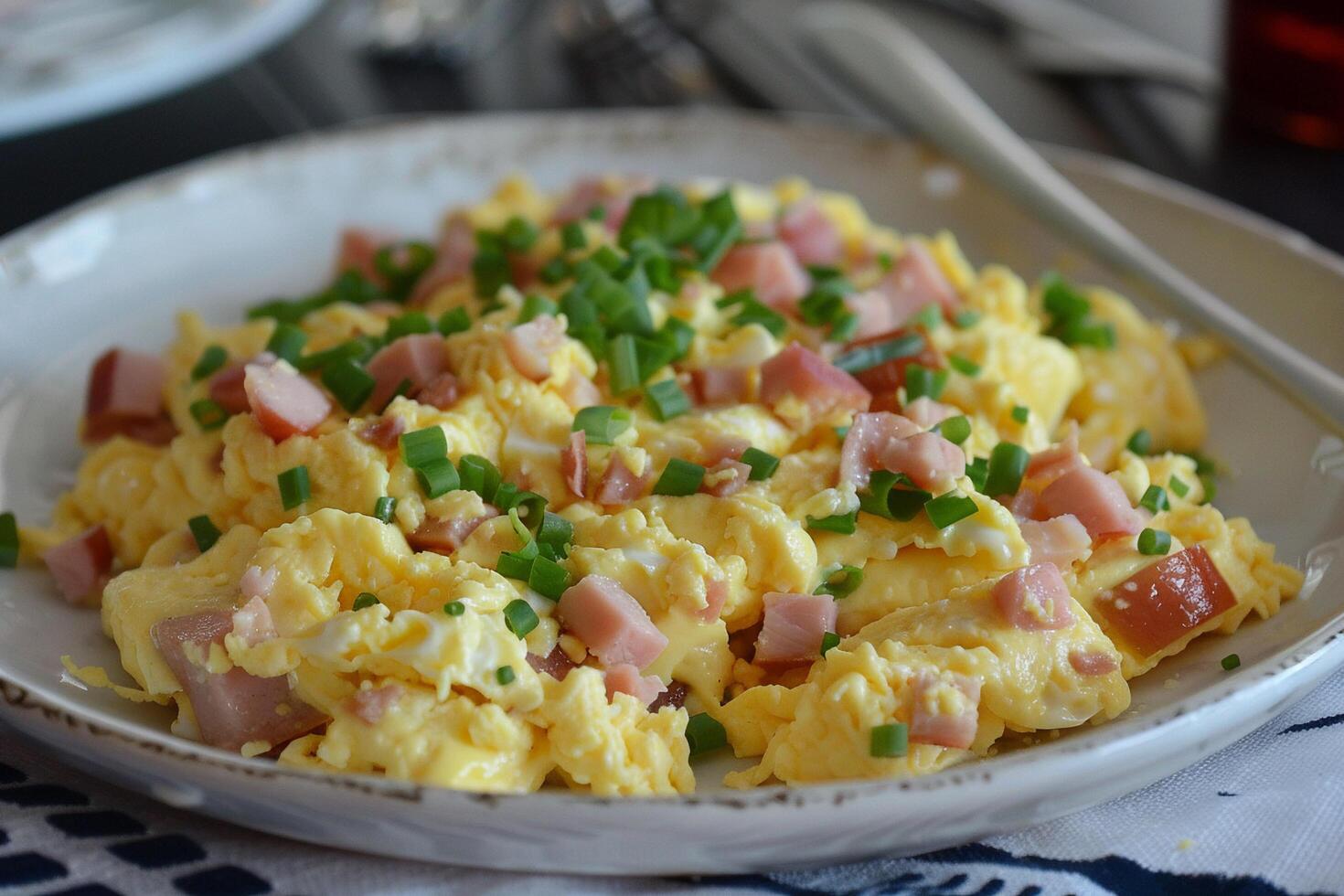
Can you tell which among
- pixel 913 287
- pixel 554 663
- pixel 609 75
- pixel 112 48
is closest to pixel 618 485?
pixel 554 663

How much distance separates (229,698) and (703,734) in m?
0.65

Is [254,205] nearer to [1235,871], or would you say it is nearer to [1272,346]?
[1272,346]

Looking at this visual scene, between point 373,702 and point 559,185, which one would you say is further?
point 559,185

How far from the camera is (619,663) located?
1.89 metres

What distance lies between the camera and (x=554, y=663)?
191 centimetres

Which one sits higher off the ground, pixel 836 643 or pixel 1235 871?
pixel 836 643

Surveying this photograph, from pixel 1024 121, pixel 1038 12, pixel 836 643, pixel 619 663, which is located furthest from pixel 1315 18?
pixel 619 663

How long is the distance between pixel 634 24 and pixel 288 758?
3584 mm

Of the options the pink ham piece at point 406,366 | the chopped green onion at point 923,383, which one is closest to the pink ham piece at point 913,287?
the chopped green onion at point 923,383

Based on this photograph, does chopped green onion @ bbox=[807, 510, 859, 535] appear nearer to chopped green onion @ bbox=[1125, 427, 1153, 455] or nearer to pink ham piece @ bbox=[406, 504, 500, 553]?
pink ham piece @ bbox=[406, 504, 500, 553]

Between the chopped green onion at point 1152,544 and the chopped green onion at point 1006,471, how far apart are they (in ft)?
0.69

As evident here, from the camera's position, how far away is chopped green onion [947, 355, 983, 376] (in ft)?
8.07

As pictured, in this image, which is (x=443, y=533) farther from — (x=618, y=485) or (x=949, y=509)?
(x=949, y=509)

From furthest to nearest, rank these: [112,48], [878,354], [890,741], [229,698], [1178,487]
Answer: [112,48]
[878,354]
[1178,487]
[229,698]
[890,741]
